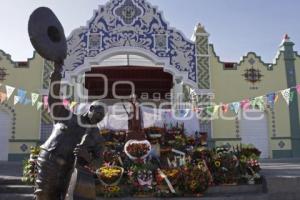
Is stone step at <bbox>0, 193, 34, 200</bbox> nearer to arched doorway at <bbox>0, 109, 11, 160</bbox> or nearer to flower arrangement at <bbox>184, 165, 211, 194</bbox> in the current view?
flower arrangement at <bbox>184, 165, 211, 194</bbox>

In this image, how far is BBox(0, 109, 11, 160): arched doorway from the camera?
16422 mm

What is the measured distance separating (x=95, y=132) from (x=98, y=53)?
411 inches

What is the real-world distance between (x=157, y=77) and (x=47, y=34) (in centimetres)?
1284

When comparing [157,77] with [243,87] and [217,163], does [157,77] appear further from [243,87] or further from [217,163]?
[217,163]

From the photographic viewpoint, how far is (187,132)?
1230 centimetres

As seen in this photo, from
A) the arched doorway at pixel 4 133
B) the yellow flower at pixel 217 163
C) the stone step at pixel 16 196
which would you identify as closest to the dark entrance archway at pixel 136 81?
the arched doorway at pixel 4 133

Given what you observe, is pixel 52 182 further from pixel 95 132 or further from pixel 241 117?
pixel 241 117

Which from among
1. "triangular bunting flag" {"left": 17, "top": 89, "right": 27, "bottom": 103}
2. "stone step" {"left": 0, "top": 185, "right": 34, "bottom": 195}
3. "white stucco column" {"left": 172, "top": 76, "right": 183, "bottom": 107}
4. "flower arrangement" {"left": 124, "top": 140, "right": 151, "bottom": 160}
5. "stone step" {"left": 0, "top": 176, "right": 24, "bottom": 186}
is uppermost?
"white stucco column" {"left": 172, "top": 76, "right": 183, "bottom": 107}

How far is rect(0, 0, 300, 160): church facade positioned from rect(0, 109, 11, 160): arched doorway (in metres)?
0.04

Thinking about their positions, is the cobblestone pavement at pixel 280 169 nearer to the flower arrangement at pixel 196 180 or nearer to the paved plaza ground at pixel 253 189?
the paved plaza ground at pixel 253 189

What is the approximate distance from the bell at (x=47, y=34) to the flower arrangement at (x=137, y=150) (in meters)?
5.34

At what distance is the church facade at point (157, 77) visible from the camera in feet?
48.3

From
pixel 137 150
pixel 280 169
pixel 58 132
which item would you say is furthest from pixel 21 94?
pixel 58 132

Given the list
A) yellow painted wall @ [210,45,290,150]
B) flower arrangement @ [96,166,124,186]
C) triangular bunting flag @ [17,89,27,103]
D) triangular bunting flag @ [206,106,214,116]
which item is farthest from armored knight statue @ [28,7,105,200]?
yellow painted wall @ [210,45,290,150]
